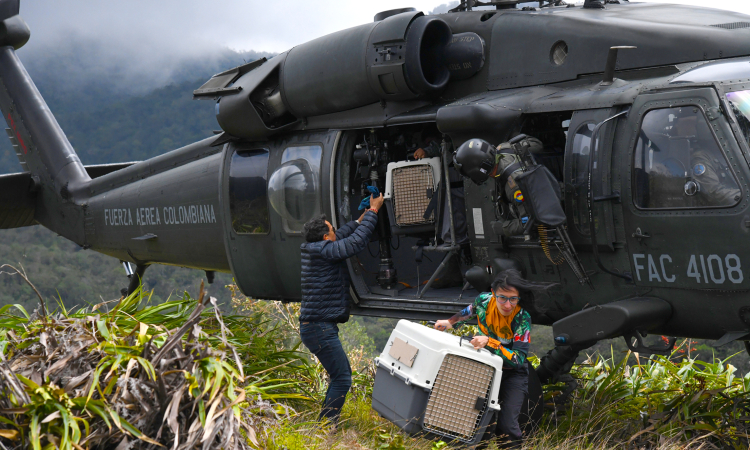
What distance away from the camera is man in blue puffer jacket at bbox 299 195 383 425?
5.66 m

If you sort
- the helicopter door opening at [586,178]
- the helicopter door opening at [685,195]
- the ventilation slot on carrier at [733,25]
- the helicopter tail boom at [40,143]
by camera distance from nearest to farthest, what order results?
1. the helicopter door opening at [685,195]
2. the helicopter door opening at [586,178]
3. the ventilation slot on carrier at [733,25]
4. the helicopter tail boom at [40,143]

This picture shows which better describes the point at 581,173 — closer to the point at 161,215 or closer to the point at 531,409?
the point at 531,409

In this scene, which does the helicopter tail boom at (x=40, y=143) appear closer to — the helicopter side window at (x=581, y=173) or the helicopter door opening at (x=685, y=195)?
the helicopter side window at (x=581, y=173)

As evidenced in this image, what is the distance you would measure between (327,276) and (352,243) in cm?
35

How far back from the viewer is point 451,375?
4676 millimetres

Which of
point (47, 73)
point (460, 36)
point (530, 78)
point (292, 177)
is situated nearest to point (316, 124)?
point (292, 177)

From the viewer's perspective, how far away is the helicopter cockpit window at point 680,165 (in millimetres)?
4277

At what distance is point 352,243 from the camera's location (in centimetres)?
572

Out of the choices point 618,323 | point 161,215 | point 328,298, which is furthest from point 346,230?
point 161,215

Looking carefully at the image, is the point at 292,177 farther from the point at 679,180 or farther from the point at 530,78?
the point at 679,180

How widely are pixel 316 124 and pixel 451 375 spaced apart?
308 centimetres

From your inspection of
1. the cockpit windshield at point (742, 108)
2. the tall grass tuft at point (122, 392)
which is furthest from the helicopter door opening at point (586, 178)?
the tall grass tuft at point (122, 392)

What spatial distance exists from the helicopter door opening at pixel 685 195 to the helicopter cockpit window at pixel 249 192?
12.2 feet

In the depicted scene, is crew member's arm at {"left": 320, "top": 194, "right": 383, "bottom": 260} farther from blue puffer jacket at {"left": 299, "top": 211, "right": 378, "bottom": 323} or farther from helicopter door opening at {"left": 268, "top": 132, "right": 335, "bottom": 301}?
helicopter door opening at {"left": 268, "top": 132, "right": 335, "bottom": 301}
